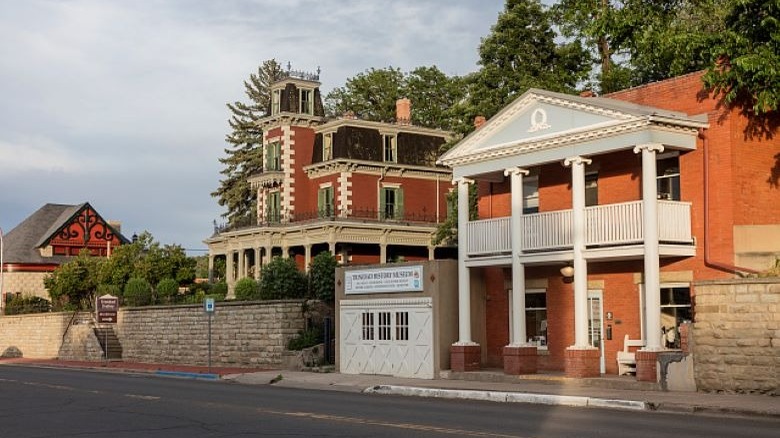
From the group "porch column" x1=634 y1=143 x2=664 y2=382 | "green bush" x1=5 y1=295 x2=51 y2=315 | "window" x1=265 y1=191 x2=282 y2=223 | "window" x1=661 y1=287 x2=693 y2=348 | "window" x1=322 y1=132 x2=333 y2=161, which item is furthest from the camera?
"green bush" x1=5 y1=295 x2=51 y2=315

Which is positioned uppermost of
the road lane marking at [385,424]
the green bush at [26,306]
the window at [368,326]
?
the green bush at [26,306]

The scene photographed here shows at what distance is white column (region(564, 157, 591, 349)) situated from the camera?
1041 inches

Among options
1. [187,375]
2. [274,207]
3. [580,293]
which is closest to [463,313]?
[580,293]

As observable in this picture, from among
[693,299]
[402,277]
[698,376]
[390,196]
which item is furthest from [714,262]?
[390,196]

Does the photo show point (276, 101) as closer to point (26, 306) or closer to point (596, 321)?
point (26, 306)

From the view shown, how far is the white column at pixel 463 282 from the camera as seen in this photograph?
29.8 meters

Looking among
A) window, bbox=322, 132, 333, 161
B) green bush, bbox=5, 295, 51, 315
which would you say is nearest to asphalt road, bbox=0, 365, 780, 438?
window, bbox=322, 132, 333, 161

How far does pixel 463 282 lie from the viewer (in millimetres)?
30094

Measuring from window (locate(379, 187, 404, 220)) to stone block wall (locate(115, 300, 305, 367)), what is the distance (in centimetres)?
1580

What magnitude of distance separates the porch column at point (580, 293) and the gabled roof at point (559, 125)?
2.10ft

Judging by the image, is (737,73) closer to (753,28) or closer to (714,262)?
(753,28)

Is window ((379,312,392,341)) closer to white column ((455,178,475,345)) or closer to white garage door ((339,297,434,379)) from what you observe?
white garage door ((339,297,434,379))

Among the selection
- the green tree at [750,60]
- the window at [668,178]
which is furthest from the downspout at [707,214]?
the green tree at [750,60]

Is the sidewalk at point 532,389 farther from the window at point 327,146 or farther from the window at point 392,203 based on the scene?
the window at point 327,146
